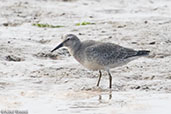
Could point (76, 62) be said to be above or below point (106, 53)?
below

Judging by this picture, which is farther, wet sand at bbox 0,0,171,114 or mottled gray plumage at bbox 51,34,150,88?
mottled gray plumage at bbox 51,34,150,88

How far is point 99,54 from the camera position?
1080cm

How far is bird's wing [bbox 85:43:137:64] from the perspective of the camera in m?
10.8

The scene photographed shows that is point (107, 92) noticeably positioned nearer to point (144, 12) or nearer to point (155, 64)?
point (155, 64)

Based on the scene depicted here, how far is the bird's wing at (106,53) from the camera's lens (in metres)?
10.8

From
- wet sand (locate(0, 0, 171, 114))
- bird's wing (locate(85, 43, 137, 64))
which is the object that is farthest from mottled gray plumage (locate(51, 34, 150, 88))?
wet sand (locate(0, 0, 171, 114))

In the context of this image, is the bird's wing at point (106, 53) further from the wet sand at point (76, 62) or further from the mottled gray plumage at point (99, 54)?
the wet sand at point (76, 62)

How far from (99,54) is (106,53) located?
0.17 metres

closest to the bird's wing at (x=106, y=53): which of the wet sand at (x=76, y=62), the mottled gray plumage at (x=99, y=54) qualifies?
the mottled gray plumage at (x=99, y=54)

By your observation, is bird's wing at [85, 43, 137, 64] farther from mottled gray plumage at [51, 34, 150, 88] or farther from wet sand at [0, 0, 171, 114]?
wet sand at [0, 0, 171, 114]

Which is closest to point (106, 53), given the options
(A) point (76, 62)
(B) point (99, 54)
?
(B) point (99, 54)

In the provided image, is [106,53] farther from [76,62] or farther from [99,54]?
[76,62]

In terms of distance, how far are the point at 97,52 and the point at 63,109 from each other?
5.63ft

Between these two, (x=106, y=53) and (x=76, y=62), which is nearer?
(x=106, y=53)
